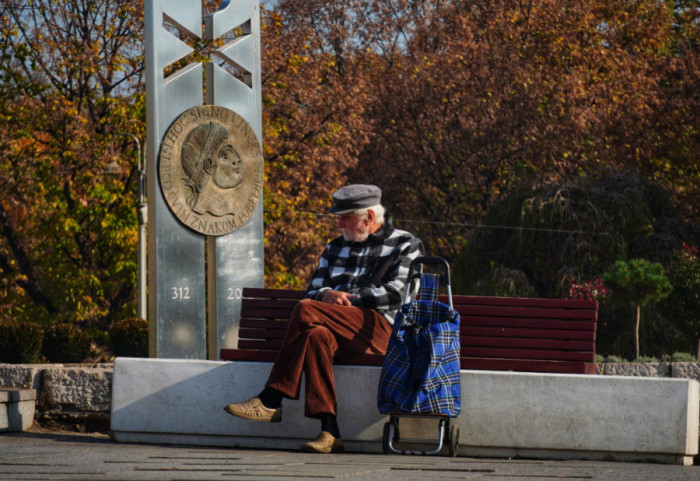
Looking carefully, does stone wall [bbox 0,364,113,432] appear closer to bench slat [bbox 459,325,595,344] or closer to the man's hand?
the man's hand

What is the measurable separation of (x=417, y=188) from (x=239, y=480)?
1049 inches

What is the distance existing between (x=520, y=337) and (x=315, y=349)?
4.02 ft

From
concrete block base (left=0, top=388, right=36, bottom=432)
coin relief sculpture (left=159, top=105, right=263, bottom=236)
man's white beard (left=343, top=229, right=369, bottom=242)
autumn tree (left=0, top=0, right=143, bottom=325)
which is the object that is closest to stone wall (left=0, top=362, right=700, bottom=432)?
concrete block base (left=0, top=388, right=36, bottom=432)

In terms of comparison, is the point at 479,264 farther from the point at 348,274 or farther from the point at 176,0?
the point at 348,274

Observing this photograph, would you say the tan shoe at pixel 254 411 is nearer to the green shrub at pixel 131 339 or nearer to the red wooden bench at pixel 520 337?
the red wooden bench at pixel 520 337

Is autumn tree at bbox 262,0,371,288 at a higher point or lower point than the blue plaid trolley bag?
higher

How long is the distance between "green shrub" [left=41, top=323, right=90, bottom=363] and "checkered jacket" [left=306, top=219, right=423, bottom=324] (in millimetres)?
4133

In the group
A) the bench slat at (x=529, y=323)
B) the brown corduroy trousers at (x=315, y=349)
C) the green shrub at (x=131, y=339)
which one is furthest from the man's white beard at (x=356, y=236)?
the green shrub at (x=131, y=339)

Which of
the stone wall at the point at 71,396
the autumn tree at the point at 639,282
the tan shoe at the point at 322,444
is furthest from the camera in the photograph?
the autumn tree at the point at 639,282

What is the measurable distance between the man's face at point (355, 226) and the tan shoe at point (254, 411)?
110 cm

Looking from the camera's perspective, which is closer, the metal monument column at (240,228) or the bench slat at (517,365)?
the bench slat at (517,365)

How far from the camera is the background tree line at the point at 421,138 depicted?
21094mm

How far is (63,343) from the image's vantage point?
33.0ft

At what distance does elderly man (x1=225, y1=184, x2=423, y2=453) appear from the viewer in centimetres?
600
